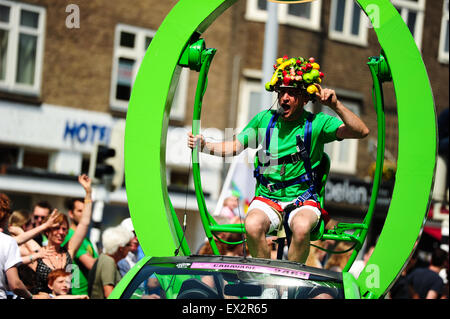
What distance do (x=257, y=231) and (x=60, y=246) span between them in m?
2.43

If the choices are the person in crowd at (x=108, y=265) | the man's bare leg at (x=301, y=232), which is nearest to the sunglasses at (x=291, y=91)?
the man's bare leg at (x=301, y=232)

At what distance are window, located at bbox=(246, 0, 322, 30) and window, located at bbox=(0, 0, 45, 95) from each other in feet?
17.5

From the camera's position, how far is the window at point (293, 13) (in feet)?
69.5

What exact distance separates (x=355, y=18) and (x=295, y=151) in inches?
677

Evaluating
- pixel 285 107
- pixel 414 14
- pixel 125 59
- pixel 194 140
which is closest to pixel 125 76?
pixel 125 59

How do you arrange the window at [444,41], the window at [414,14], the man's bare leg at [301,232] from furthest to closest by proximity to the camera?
1. the window at [414,14]
2. the window at [444,41]
3. the man's bare leg at [301,232]

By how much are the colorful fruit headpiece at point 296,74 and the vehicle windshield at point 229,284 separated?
159cm

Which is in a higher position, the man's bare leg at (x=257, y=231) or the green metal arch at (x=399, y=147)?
the green metal arch at (x=399, y=147)

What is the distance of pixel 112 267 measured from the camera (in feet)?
25.6

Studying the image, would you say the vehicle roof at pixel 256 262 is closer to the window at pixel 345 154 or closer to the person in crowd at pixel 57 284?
the person in crowd at pixel 57 284

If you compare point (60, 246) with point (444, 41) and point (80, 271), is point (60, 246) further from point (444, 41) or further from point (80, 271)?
point (444, 41)

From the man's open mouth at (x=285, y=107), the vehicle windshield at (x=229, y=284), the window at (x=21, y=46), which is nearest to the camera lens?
the vehicle windshield at (x=229, y=284)

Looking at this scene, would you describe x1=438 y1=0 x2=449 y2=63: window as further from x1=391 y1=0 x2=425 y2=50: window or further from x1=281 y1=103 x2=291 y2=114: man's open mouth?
x1=281 y1=103 x2=291 y2=114: man's open mouth

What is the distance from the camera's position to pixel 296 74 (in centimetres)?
593
